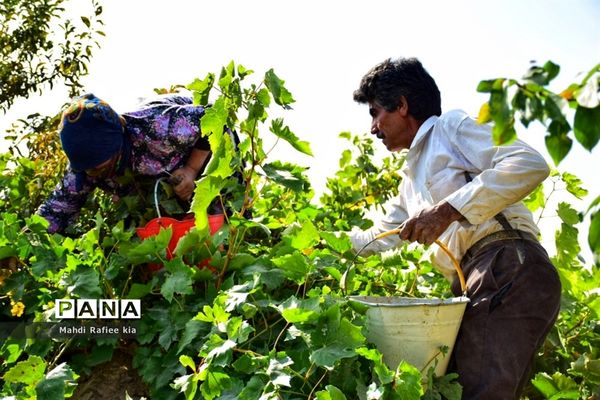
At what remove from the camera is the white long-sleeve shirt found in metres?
2.90

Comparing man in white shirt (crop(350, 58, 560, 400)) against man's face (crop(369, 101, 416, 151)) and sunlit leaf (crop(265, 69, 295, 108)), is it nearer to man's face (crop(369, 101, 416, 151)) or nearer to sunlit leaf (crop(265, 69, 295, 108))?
man's face (crop(369, 101, 416, 151))

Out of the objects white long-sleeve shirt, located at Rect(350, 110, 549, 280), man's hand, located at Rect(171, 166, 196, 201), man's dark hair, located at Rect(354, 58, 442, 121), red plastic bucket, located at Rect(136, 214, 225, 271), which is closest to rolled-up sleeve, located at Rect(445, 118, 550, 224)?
white long-sleeve shirt, located at Rect(350, 110, 549, 280)

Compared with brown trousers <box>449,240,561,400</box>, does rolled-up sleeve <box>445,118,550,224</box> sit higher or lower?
higher

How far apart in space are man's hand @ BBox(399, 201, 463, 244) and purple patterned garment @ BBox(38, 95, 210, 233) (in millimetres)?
1424

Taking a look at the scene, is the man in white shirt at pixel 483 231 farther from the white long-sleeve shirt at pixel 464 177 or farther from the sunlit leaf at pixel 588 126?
the sunlit leaf at pixel 588 126

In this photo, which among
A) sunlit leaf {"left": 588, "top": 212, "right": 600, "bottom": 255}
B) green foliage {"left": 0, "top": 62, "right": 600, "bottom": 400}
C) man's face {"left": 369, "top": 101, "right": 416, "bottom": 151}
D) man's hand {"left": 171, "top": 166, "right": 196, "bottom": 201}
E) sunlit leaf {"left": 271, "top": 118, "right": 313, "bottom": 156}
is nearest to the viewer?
sunlit leaf {"left": 588, "top": 212, "right": 600, "bottom": 255}

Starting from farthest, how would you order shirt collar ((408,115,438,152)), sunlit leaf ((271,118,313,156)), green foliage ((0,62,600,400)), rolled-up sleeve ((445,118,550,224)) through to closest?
shirt collar ((408,115,438,152))
sunlit leaf ((271,118,313,156))
rolled-up sleeve ((445,118,550,224))
green foliage ((0,62,600,400))

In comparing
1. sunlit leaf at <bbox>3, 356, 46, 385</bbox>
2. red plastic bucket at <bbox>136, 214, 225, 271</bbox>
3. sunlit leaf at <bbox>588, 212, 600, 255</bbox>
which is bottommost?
sunlit leaf at <bbox>3, 356, 46, 385</bbox>

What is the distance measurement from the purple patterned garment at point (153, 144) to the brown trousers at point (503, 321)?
63.1 inches

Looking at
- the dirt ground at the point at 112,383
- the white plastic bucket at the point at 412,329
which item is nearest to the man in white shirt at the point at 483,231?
the white plastic bucket at the point at 412,329

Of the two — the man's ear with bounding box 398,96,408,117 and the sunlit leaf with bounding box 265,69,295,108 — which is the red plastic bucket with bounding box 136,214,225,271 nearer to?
the sunlit leaf with bounding box 265,69,295,108

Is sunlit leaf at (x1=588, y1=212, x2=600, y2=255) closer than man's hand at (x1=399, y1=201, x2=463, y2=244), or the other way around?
sunlit leaf at (x1=588, y1=212, x2=600, y2=255)

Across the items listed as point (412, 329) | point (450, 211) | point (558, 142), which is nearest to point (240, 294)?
point (412, 329)

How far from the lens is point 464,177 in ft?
10.2
